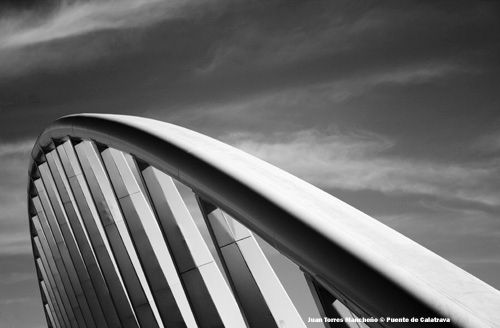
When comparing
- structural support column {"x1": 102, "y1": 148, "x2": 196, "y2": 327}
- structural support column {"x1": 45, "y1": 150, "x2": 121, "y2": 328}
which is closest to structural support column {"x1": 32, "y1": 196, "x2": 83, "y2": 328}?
structural support column {"x1": 45, "y1": 150, "x2": 121, "y2": 328}

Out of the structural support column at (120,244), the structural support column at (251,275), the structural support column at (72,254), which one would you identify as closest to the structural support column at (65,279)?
the structural support column at (72,254)

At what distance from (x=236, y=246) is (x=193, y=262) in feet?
3.69

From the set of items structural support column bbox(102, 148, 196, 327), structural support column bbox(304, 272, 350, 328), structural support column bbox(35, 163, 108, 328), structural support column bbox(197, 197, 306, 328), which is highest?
structural support column bbox(35, 163, 108, 328)

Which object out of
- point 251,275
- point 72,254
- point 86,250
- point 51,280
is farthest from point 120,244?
point 51,280

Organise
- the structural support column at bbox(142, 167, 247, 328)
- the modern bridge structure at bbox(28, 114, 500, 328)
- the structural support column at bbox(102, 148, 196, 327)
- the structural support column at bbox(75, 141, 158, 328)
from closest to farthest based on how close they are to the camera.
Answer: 1. the modern bridge structure at bbox(28, 114, 500, 328)
2. the structural support column at bbox(142, 167, 247, 328)
3. the structural support column at bbox(102, 148, 196, 327)
4. the structural support column at bbox(75, 141, 158, 328)

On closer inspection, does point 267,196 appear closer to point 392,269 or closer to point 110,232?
point 392,269

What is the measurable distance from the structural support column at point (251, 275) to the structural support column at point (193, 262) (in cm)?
92

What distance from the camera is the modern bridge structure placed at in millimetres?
3215

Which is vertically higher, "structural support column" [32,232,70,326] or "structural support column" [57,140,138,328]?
"structural support column" [32,232,70,326]

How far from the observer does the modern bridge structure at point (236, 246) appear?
3215 mm

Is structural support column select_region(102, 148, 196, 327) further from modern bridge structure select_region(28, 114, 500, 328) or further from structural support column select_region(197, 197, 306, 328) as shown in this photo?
structural support column select_region(197, 197, 306, 328)

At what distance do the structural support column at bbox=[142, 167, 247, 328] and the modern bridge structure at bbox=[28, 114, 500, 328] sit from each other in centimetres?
2

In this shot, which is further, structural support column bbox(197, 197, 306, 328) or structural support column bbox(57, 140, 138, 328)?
structural support column bbox(57, 140, 138, 328)

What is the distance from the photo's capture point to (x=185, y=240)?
750cm
